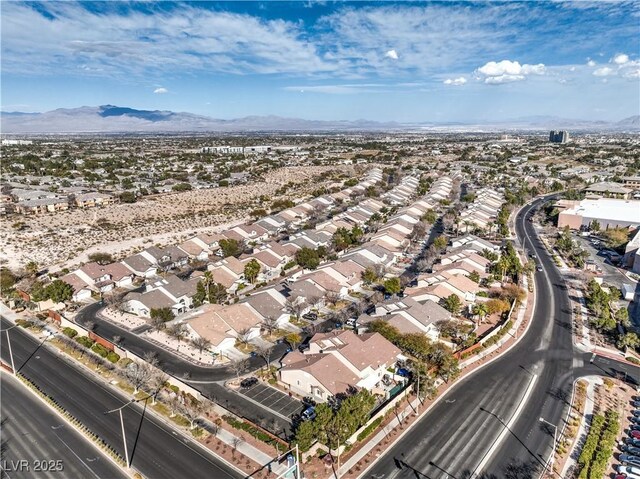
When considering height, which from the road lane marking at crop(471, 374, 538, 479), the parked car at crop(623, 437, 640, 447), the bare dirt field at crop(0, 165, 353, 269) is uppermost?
the parked car at crop(623, 437, 640, 447)

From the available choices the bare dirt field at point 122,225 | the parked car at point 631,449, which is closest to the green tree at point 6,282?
the bare dirt field at point 122,225

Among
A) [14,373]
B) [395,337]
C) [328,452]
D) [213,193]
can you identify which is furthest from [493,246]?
[213,193]

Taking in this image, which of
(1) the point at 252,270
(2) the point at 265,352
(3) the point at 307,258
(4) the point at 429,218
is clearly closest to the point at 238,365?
(2) the point at 265,352

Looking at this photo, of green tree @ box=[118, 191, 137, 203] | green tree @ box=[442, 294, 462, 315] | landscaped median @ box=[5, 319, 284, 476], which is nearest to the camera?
landscaped median @ box=[5, 319, 284, 476]

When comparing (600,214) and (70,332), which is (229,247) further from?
(600,214)

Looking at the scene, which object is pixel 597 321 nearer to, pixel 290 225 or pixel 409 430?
pixel 409 430

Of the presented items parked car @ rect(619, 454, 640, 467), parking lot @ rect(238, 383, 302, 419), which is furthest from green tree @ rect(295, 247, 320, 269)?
parked car @ rect(619, 454, 640, 467)

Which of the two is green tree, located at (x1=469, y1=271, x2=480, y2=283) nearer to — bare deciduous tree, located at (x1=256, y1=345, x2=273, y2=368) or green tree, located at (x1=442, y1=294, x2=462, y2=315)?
green tree, located at (x1=442, y1=294, x2=462, y2=315)
